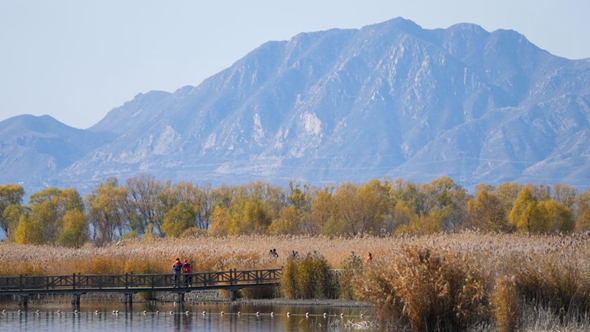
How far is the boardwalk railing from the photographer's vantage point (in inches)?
2050

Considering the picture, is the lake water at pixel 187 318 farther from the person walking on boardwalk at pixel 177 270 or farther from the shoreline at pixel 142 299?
the person walking on boardwalk at pixel 177 270

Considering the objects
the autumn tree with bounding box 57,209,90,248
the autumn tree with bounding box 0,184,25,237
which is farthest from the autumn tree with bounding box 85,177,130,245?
the autumn tree with bounding box 57,209,90,248

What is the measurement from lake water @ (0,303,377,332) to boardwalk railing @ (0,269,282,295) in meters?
0.94

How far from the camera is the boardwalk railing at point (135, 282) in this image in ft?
171

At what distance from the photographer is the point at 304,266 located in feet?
166

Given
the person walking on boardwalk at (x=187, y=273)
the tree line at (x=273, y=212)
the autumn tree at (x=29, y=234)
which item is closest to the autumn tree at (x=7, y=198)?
the tree line at (x=273, y=212)

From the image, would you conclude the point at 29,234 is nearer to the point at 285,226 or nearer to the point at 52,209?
the point at 52,209

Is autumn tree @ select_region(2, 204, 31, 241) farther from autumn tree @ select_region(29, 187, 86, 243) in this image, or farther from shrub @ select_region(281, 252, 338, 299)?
shrub @ select_region(281, 252, 338, 299)

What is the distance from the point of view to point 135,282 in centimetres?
5456

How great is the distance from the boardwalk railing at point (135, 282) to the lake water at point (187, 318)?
94 centimetres

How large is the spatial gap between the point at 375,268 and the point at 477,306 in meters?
3.79

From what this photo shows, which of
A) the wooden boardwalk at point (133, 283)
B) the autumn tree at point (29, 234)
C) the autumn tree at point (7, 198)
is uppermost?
the autumn tree at point (7, 198)

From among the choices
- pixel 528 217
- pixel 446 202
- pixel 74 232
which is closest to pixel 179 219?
pixel 74 232

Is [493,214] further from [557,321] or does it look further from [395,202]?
[395,202]
